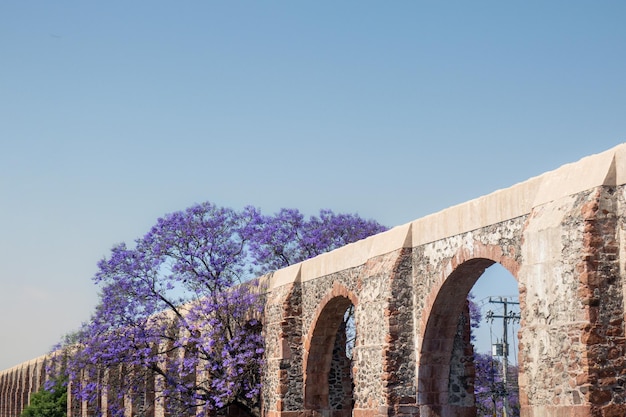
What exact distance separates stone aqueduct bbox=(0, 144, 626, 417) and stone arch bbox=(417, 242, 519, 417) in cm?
2

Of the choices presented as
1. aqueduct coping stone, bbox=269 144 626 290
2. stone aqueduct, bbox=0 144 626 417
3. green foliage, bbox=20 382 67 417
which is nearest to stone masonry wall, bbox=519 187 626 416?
stone aqueduct, bbox=0 144 626 417

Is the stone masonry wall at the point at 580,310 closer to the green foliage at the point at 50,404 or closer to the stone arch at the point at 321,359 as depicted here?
the stone arch at the point at 321,359

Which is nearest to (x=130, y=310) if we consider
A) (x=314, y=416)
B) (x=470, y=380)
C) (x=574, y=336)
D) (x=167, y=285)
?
(x=167, y=285)

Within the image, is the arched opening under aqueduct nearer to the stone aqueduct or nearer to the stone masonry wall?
the stone aqueduct

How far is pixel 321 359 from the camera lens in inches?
709

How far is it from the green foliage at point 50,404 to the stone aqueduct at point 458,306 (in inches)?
793

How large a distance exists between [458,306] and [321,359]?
209 inches

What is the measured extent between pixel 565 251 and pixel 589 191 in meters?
0.69

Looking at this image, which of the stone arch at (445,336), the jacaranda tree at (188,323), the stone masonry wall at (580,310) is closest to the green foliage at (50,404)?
the jacaranda tree at (188,323)

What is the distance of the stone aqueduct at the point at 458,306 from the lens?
9.53 m

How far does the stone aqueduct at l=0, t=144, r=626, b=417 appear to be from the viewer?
9531 mm

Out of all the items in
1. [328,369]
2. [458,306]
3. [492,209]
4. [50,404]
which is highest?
[492,209]

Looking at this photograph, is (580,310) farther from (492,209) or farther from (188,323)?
(188,323)

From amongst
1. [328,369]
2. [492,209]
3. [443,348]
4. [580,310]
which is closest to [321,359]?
[328,369]
